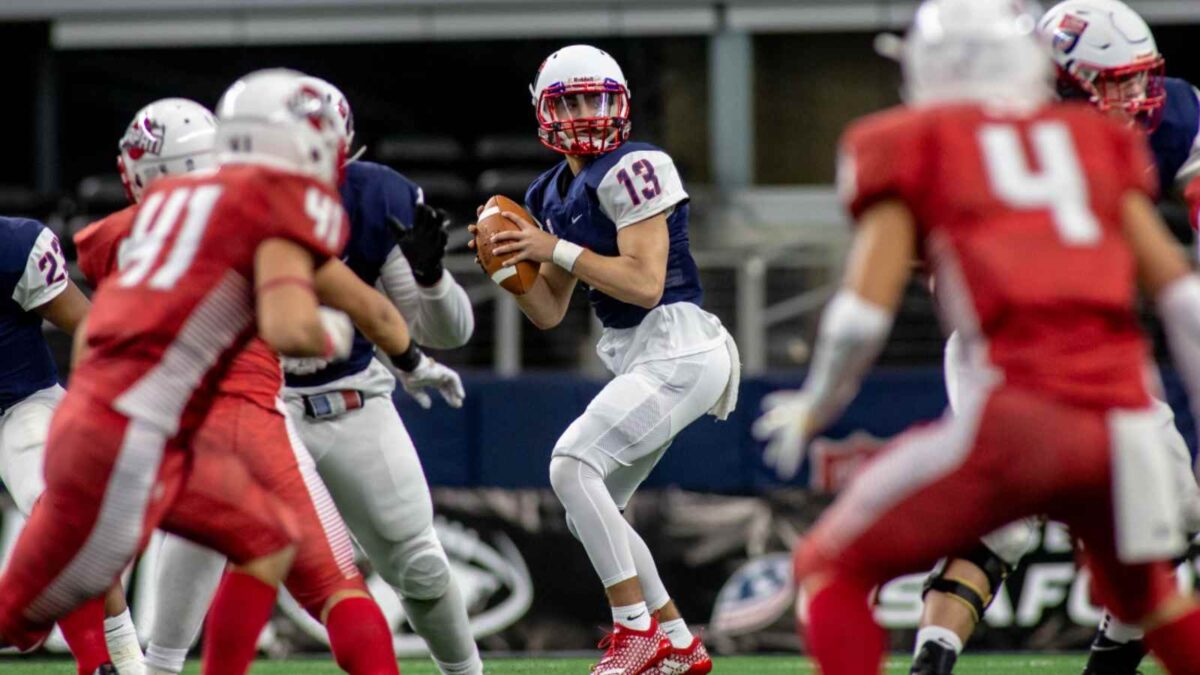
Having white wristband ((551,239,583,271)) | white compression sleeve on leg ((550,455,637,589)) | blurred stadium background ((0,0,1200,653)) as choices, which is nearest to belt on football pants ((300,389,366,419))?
white compression sleeve on leg ((550,455,637,589))

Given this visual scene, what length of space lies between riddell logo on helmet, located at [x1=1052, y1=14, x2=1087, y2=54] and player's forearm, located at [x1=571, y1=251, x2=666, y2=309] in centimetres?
126

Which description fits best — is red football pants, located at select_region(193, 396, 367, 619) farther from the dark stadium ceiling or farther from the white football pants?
the dark stadium ceiling

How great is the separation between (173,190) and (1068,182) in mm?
1738

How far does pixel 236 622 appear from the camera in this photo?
3.55 metres

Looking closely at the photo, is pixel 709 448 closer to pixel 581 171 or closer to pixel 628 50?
pixel 581 171

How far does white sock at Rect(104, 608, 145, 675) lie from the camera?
4918 mm

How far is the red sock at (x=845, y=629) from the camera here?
299 cm

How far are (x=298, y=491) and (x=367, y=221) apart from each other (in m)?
0.76

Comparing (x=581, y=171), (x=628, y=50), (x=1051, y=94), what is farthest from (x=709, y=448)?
(x=628, y=50)

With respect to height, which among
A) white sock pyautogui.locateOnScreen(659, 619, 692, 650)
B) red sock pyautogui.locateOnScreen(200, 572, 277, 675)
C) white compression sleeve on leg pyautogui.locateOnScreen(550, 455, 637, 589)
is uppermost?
red sock pyautogui.locateOnScreen(200, 572, 277, 675)

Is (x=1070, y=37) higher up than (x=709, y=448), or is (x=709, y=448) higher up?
(x=1070, y=37)

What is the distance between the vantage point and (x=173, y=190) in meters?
3.48

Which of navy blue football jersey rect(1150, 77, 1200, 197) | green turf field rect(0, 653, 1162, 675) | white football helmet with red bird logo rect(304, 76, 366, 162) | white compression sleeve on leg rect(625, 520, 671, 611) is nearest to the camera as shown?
white football helmet with red bird logo rect(304, 76, 366, 162)

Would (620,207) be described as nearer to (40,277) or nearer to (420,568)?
(420,568)
